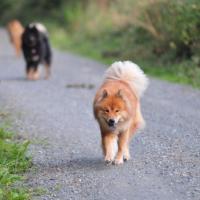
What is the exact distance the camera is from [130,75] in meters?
9.17

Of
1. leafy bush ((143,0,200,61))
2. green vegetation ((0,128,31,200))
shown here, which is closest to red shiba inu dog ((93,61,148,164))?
green vegetation ((0,128,31,200))

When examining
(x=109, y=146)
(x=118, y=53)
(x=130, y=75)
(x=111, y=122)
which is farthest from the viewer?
(x=118, y=53)

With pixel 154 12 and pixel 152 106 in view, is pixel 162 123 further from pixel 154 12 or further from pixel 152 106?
pixel 154 12

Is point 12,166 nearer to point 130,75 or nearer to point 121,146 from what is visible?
point 121,146

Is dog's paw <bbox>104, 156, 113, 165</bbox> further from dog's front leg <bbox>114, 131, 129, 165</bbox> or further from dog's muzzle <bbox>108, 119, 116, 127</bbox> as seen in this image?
dog's muzzle <bbox>108, 119, 116, 127</bbox>

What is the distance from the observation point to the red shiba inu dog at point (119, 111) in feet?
27.8

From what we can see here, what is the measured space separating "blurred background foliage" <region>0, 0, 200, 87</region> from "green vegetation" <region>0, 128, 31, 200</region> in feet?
19.5

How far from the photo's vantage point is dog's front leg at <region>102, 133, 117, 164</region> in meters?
8.62

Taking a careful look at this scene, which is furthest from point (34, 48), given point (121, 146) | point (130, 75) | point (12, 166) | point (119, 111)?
point (119, 111)

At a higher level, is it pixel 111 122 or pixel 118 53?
pixel 111 122

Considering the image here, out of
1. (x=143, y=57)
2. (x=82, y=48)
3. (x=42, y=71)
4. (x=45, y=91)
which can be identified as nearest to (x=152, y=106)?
(x=45, y=91)

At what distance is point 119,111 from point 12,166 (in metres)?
1.53

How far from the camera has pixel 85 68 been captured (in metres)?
20.1

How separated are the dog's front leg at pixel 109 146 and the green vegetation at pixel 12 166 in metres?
1.03
